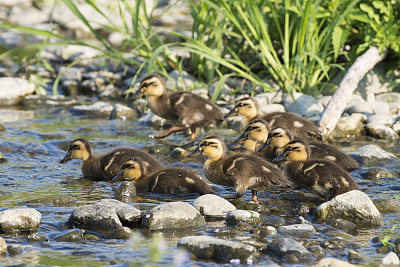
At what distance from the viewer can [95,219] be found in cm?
528

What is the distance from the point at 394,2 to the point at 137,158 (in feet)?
16.7

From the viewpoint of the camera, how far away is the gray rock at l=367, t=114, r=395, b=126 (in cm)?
947

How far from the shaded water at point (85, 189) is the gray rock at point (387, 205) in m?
0.10

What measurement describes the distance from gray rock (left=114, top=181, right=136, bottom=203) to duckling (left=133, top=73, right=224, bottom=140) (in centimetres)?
248

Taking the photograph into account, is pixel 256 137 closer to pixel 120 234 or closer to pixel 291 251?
pixel 120 234

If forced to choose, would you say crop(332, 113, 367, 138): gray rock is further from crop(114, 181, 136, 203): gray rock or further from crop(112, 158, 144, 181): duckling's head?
crop(114, 181, 136, 203): gray rock

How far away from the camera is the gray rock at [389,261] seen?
440 centimetres

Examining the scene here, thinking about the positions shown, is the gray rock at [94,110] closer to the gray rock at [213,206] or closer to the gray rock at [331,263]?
the gray rock at [213,206]

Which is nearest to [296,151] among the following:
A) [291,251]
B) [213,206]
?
[213,206]

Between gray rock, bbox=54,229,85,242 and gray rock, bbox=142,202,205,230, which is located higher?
gray rock, bbox=142,202,205,230

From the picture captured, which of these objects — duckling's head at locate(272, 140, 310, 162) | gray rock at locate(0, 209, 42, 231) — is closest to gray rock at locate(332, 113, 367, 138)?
duckling's head at locate(272, 140, 310, 162)

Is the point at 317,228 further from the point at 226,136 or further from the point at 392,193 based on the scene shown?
the point at 226,136

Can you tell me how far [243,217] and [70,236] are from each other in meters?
1.37

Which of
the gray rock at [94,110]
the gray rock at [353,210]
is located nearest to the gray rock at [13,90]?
the gray rock at [94,110]
